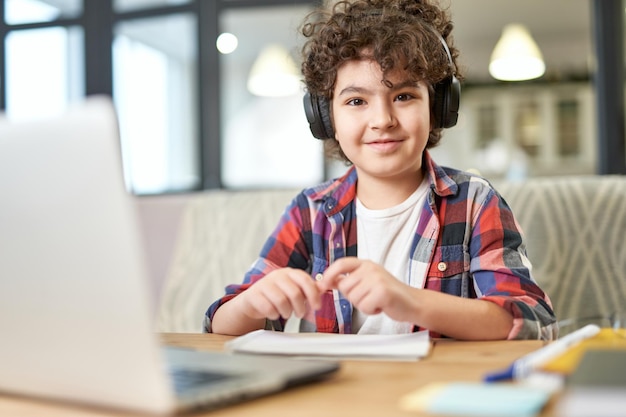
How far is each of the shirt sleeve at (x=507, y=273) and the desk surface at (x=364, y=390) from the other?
0.15 m

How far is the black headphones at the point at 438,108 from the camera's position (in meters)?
1.36

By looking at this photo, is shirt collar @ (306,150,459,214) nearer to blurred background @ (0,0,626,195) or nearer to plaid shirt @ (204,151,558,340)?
plaid shirt @ (204,151,558,340)

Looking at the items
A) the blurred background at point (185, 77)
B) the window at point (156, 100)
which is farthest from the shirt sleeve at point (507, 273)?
the window at point (156, 100)

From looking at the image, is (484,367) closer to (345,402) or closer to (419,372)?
(419,372)

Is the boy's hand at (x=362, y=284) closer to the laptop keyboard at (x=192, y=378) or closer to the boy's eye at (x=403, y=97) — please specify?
the laptop keyboard at (x=192, y=378)

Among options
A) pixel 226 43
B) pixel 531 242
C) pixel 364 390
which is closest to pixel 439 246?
pixel 531 242

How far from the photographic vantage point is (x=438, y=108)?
1.38 meters

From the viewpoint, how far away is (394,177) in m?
1.41

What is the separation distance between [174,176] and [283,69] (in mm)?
1029

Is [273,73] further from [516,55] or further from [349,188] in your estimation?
[349,188]

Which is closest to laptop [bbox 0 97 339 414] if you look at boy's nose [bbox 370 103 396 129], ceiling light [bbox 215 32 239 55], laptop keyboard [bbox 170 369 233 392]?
laptop keyboard [bbox 170 369 233 392]

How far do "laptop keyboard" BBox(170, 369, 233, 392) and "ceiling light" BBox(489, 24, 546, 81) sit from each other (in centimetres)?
442

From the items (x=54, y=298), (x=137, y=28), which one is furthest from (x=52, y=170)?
(x=137, y=28)

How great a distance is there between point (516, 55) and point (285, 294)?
163 inches
